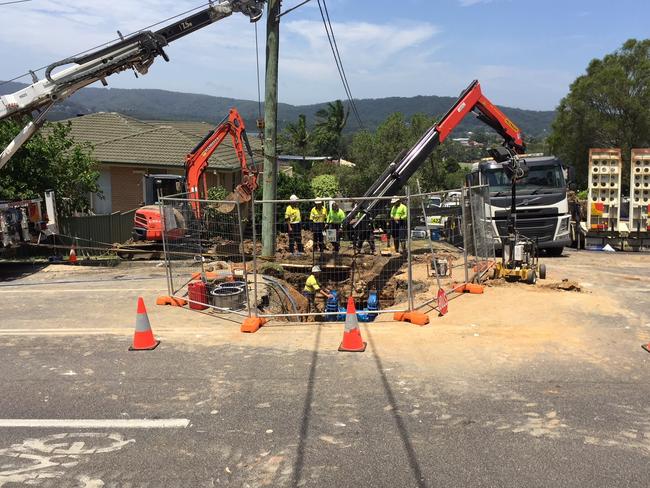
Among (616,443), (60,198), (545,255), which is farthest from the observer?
(60,198)

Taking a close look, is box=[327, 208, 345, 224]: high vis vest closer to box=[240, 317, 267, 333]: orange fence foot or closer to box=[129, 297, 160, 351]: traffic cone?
box=[240, 317, 267, 333]: orange fence foot

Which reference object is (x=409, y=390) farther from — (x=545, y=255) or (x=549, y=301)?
(x=545, y=255)

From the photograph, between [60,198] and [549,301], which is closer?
[549,301]

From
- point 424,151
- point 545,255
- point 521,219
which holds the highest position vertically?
point 424,151

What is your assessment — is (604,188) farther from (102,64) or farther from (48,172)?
(48,172)

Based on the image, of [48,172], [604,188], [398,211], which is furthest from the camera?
[604,188]

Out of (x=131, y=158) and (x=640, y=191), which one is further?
(x=131, y=158)

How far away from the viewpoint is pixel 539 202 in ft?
51.6

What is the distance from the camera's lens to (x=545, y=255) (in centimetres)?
1741

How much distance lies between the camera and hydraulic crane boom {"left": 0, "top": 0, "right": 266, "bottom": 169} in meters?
13.8

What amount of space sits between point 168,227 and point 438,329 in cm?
575

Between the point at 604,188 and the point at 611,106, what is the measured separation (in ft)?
72.5

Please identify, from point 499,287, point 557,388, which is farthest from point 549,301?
point 557,388

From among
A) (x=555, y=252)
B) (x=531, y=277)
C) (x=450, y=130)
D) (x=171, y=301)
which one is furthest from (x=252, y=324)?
(x=555, y=252)
